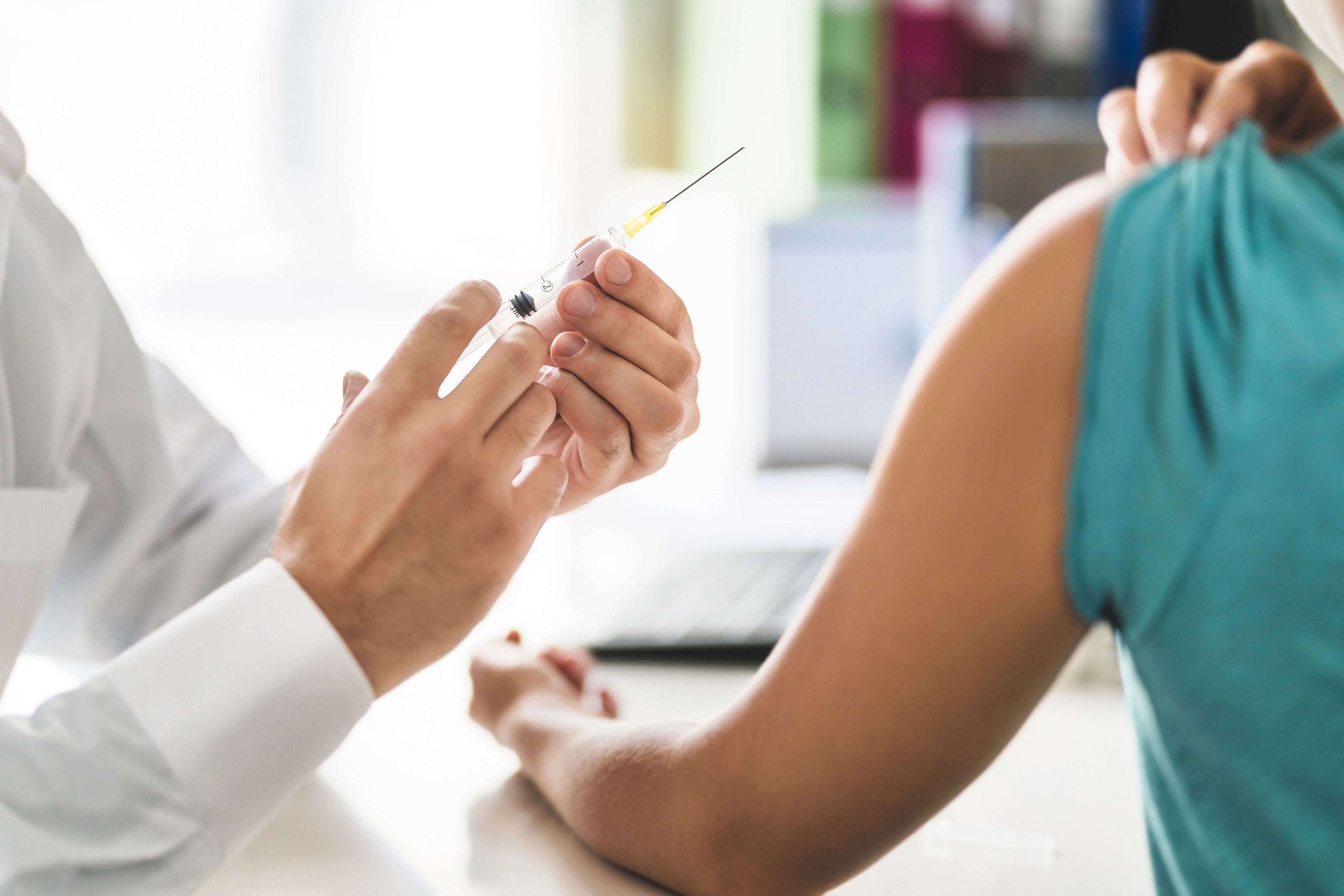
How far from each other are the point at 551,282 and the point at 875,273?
1264 mm

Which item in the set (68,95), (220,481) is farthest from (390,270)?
(220,481)

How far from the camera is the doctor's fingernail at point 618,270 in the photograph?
0.75 m

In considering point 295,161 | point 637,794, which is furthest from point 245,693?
point 295,161

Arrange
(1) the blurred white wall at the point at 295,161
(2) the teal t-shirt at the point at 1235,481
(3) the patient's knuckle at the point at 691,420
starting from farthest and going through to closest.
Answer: (1) the blurred white wall at the point at 295,161, (3) the patient's knuckle at the point at 691,420, (2) the teal t-shirt at the point at 1235,481

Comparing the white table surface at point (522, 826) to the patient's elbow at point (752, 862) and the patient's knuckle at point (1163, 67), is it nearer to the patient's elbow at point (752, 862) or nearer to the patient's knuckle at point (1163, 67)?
the patient's elbow at point (752, 862)

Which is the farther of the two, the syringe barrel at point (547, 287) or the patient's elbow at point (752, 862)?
the syringe barrel at point (547, 287)

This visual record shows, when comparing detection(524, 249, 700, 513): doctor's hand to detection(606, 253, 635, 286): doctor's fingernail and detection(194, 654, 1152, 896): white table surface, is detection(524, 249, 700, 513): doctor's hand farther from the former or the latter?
detection(194, 654, 1152, 896): white table surface

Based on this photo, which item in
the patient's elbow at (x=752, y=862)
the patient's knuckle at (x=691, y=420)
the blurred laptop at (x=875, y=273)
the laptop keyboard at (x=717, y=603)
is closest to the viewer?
the patient's elbow at (x=752, y=862)

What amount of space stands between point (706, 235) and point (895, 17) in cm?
55

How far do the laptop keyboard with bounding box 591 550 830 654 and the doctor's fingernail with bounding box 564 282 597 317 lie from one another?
0.37m

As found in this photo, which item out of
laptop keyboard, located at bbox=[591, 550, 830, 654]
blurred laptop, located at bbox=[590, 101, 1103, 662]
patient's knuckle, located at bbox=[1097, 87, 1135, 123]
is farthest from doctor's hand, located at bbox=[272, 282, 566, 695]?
blurred laptop, located at bbox=[590, 101, 1103, 662]

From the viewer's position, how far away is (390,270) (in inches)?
100

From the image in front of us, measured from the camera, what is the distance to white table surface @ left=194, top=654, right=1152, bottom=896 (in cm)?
63

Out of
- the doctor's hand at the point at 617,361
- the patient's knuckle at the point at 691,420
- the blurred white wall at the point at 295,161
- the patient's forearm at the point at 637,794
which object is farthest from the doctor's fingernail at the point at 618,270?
the blurred white wall at the point at 295,161
